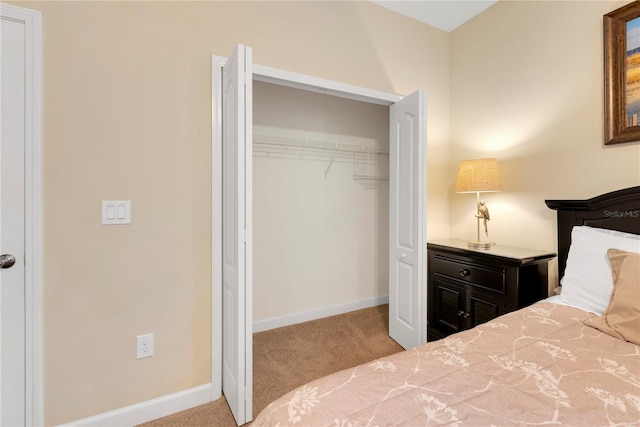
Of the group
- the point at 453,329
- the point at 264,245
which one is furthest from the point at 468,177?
the point at 264,245

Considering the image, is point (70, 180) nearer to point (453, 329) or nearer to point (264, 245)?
point (264, 245)

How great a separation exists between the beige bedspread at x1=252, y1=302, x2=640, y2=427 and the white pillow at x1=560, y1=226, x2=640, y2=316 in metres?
0.29

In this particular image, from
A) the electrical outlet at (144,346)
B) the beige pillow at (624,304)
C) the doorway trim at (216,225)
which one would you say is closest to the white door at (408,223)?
the beige pillow at (624,304)

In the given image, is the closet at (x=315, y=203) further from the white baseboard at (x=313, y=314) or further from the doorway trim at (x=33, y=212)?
the doorway trim at (x=33, y=212)

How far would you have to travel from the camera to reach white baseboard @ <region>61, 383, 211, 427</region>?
4.96 ft

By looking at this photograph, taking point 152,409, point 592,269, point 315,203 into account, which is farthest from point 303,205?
point 592,269

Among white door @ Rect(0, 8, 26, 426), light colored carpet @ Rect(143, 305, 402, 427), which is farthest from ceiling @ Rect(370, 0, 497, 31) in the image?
light colored carpet @ Rect(143, 305, 402, 427)

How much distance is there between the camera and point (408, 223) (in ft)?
7.30

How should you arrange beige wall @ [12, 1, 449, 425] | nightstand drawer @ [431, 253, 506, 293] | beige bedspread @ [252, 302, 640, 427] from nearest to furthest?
beige bedspread @ [252, 302, 640, 427] → beige wall @ [12, 1, 449, 425] → nightstand drawer @ [431, 253, 506, 293]

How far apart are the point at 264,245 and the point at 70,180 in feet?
5.16

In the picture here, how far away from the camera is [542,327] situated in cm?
121

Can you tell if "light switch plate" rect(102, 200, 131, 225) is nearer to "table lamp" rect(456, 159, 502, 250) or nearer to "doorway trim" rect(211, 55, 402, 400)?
"doorway trim" rect(211, 55, 402, 400)

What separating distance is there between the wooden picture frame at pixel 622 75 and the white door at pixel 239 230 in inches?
83.2

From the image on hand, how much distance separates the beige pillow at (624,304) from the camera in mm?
1114
